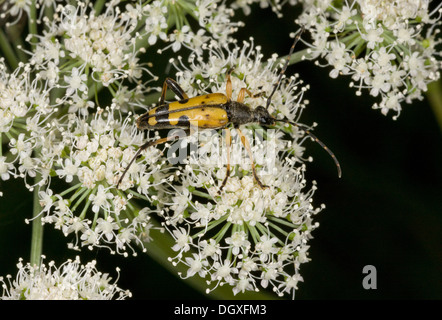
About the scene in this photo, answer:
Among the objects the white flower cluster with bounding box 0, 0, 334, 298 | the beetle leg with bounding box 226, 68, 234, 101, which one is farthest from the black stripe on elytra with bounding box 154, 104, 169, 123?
the beetle leg with bounding box 226, 68, 234, 101

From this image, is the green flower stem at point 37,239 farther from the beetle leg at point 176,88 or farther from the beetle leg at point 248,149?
the beetle leg at point 248,149

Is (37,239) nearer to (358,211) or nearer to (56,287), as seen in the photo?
(56,287)

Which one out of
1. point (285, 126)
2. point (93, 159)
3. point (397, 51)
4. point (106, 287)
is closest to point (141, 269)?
point (106, 287)

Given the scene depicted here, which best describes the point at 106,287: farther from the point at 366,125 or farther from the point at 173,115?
the point at 366,125

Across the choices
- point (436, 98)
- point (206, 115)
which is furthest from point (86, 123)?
point (436, 98)

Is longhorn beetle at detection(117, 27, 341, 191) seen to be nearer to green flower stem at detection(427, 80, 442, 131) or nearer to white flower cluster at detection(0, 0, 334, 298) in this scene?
white flower cluster at detection(0, 0, 334, 298)

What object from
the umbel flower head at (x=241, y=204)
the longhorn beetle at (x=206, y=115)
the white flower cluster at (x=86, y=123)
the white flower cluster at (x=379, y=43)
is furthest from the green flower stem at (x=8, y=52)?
the white flower cluster at (x=379, y=43)
